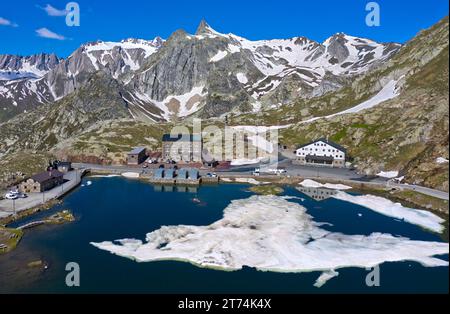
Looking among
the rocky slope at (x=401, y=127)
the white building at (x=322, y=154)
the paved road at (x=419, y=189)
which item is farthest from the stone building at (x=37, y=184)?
the rocky slope at (x=401, y=127)

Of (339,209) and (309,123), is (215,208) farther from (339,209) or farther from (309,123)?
(309,123)

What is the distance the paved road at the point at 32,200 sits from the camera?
7950 cm

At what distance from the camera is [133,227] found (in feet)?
234

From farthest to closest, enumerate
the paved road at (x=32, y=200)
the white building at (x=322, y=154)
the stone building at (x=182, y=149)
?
the stone building at (x=182, y=149)
the white building at (x=322, y=154)
the paved road at (x=32, y=200)

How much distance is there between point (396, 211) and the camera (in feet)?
256

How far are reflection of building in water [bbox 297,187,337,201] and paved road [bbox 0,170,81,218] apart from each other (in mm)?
63675

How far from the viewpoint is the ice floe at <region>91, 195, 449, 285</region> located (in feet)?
177

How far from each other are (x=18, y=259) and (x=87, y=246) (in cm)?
1011

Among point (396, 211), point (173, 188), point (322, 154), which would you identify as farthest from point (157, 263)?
point (322, 154)

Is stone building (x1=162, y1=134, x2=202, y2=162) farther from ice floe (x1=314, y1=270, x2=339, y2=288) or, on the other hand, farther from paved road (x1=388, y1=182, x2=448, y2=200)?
ice floe (x1=314, y1=270, x2=339, y2=288)

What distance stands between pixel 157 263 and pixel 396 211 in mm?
51662

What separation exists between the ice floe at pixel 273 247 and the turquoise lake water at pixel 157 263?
1.68 metres

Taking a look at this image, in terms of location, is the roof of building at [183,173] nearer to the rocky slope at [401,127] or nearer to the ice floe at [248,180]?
the ice floe at [248,180]

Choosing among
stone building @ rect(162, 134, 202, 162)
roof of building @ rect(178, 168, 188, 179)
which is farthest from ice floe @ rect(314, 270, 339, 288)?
stone building @ rect(162, 134, 202, 162)
